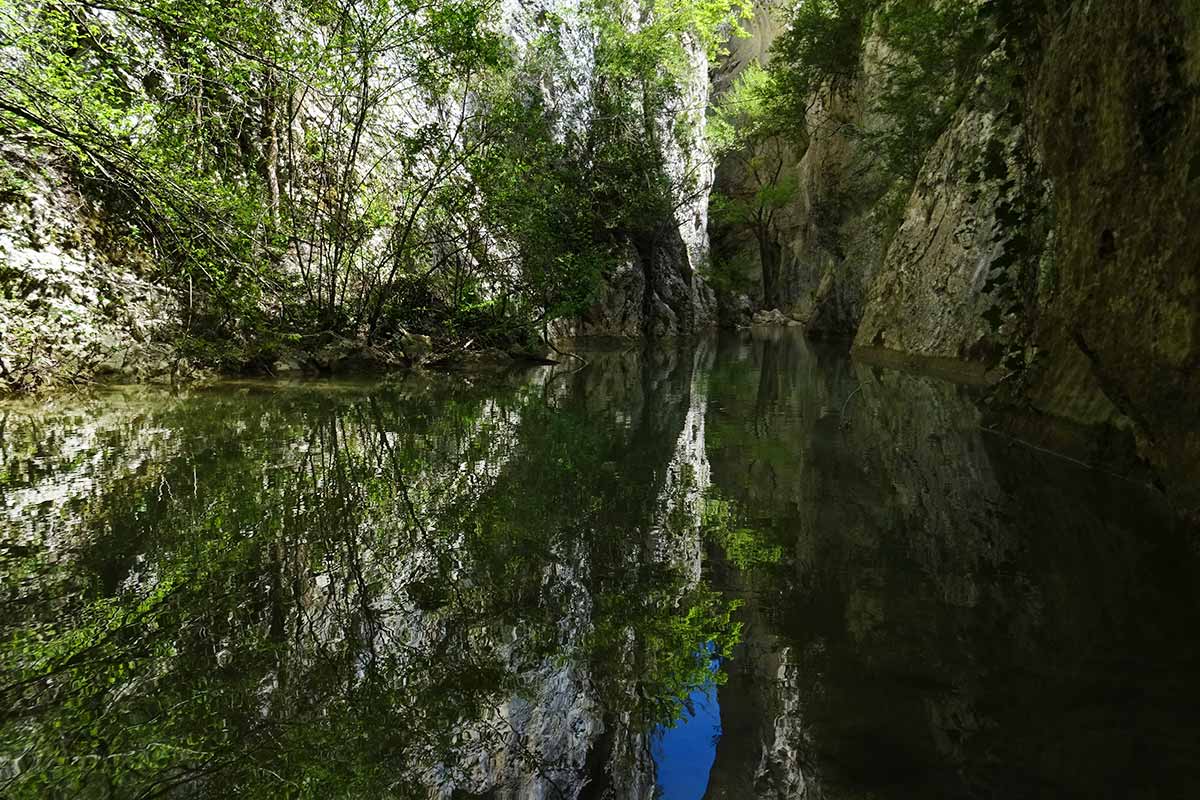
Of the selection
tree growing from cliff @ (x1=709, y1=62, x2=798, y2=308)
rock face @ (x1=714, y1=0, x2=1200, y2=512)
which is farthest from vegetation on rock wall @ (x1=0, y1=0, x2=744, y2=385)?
tree growing from cliff @ (x1=709, y1=62, x2=798, y2=308)

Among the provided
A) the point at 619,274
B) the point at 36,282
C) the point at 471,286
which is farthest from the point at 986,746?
the point at 619,274

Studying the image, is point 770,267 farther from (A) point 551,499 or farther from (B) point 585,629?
(B) point 585,629

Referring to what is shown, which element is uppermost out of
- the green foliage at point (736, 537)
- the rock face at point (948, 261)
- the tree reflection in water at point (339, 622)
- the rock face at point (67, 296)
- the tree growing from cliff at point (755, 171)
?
the tree growing from cliff at point (755, 171)

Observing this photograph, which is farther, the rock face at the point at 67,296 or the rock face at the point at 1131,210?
the rock face at the point at 67,296

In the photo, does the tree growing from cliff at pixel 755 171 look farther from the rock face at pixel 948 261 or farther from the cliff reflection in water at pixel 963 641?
the cliff reflection in water at pixel 963 641

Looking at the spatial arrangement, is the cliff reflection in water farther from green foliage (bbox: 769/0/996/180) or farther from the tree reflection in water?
green foliage (bbox: 769/0/996/180)

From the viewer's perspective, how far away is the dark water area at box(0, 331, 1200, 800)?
1.38 metres

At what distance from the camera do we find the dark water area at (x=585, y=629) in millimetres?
1382

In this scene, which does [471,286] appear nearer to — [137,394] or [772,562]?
[137,394]

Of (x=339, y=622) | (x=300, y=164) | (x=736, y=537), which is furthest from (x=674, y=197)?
(x=339, y=622)

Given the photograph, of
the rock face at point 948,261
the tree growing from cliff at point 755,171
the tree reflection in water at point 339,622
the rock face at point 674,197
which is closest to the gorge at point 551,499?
the tree reflection in water at point 339,622

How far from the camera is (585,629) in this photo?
2.03 metres

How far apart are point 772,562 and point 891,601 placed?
0.52 metres

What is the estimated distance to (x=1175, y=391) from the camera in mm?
2836
